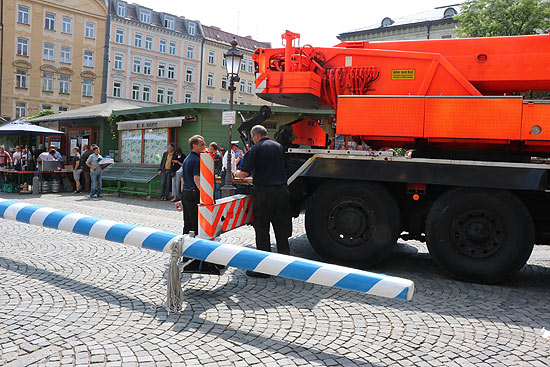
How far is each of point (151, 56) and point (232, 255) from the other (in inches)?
2090

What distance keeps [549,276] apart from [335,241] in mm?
2873

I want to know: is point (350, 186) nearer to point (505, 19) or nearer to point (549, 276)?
point (549, 276)

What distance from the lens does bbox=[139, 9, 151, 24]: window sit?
5285 centimetres

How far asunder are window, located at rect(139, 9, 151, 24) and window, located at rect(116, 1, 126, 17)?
1846mm

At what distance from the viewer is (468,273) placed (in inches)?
211

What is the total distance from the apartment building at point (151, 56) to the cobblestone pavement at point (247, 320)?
46.3m

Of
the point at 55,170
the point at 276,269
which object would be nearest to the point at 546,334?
the point at 276,269

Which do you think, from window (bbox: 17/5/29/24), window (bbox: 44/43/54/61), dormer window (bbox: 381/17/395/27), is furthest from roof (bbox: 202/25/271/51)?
window (bbox: 17/5/29/24)

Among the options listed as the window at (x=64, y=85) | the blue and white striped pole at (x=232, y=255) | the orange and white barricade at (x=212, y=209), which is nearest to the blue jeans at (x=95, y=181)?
the blue and white striped pole at (x=232, y=255)

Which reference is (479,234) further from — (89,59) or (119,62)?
(89,59)

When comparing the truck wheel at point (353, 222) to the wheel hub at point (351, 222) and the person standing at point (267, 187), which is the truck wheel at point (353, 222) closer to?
the wheel hub at point (351, 222)

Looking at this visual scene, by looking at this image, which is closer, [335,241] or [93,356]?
[93,356]

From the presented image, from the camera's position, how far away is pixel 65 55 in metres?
48.0

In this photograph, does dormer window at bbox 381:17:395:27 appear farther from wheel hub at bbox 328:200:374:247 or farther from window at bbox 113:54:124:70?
wheel hub at bbox 328:200:374:247
